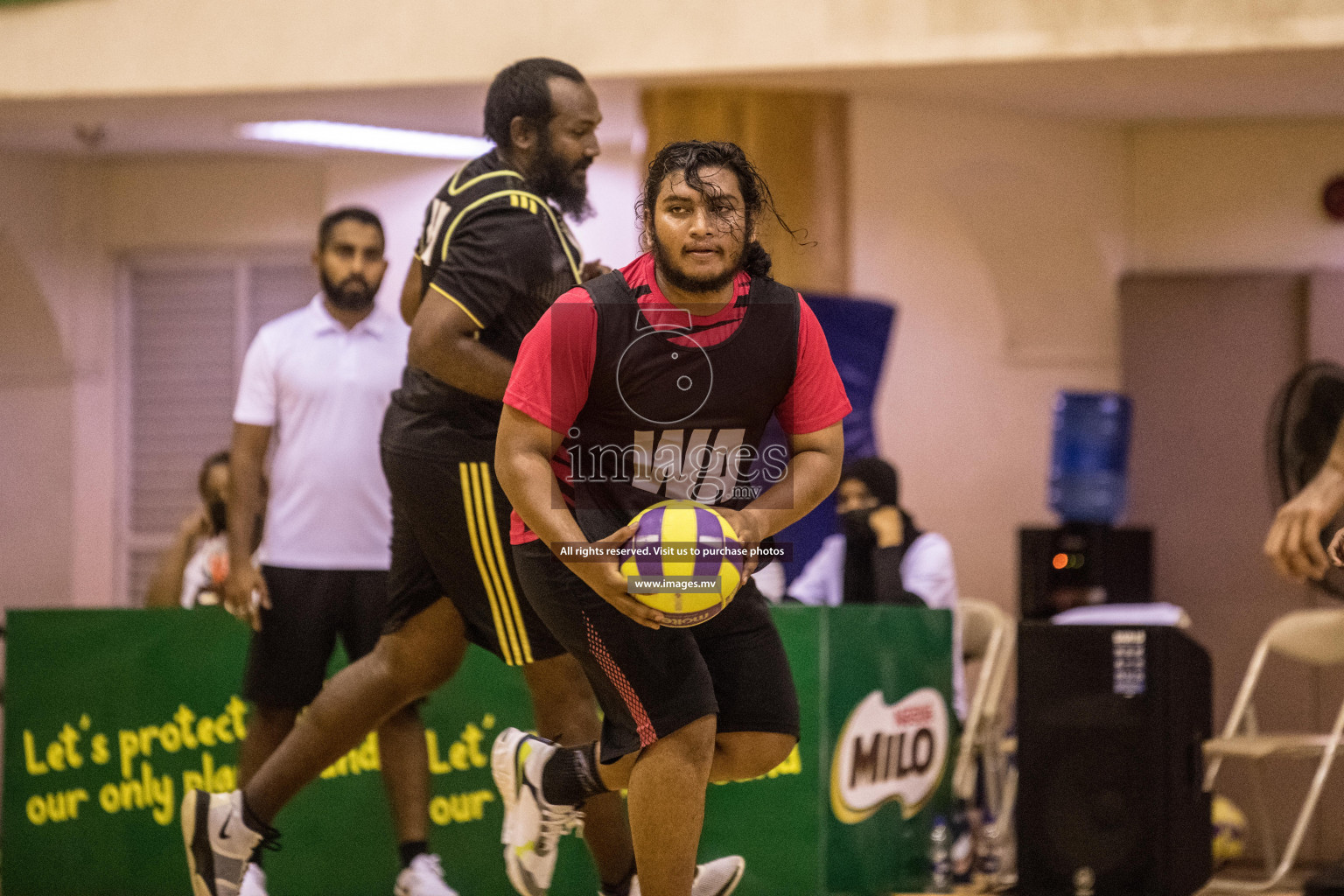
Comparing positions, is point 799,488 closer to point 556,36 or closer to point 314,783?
point 314,783

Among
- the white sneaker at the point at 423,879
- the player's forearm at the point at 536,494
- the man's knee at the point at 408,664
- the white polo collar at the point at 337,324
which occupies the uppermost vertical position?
the white polo collar at the point at 337,324

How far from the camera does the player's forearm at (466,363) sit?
3.11m

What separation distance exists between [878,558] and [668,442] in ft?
11.4

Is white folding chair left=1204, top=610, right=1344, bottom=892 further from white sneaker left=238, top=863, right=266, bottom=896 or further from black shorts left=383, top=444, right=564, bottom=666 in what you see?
white sneaker left=238, top=863, right=266, bottom=896

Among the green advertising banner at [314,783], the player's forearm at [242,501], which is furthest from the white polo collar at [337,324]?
the green advertising banner at [314,783]

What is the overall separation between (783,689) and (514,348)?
0.92m

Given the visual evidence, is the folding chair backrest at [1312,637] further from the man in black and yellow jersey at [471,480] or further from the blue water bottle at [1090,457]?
the man in black and yellow jersey at [471,480]

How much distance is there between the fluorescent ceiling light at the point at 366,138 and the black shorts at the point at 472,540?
5214mm

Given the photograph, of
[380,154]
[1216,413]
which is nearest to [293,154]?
[380,154]

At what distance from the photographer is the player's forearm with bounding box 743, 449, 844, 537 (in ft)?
8.79

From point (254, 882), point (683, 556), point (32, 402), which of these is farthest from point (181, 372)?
point (683, 556)

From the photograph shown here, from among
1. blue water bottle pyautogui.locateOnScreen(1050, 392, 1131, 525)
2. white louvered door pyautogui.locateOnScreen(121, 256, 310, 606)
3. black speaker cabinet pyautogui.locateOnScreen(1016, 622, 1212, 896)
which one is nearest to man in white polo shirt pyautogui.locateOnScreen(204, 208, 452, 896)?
black speaker cabinet pyautogui.locateOnScreen(1016, 622, 1212, 896)

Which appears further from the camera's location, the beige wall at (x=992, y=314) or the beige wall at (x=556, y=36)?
the beige wall at (x=992, y=314)

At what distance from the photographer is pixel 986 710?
5598 mm
